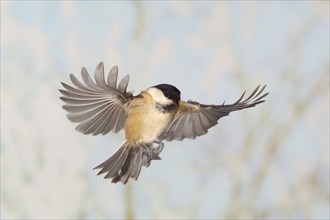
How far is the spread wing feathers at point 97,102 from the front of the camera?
102cm

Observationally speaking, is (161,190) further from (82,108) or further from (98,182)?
(82,108)

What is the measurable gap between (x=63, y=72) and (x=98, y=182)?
23 centimetres

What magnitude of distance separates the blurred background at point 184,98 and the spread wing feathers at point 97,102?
19 cm

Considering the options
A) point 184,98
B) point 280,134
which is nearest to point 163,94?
point 184,98

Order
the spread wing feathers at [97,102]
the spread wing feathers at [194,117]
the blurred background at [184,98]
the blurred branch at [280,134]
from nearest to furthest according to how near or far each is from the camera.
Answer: the spread wing feathers at [97,102], the spread wing feathers at [194,117], the blurred background at [184,98], the blurred branch at [280,134]

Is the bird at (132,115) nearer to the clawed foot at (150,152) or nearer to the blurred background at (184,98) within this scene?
the clawed foot at (150,152)

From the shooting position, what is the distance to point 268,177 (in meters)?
1.42

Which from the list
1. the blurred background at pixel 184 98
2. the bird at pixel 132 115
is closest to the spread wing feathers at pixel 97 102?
the bird at pixel 132 115

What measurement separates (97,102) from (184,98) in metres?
0.31

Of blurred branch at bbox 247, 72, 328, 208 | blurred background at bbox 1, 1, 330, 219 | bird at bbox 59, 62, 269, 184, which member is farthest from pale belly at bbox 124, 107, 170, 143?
blurred branch at bbox 247, 72, 328, 208

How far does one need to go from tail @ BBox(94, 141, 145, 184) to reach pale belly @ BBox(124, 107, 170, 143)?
0.08 feet

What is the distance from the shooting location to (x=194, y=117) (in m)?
1.17

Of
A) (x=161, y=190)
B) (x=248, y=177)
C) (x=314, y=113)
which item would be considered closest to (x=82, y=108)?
(x=161, y=190)

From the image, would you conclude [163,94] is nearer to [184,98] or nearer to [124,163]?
[124,163]
